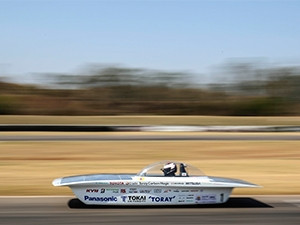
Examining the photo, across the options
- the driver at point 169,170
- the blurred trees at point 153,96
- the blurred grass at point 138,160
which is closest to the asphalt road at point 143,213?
the driver at point 169,170

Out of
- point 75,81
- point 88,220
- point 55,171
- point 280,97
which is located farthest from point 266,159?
point 75,81

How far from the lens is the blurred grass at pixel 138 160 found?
11867 mm

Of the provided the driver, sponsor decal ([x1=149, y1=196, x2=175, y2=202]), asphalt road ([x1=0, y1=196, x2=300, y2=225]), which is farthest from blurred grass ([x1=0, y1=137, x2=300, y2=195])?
sponsor decal ([x1=149, y1=196, x2=175, y2=202])

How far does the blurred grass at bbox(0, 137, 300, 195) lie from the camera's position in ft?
38.9

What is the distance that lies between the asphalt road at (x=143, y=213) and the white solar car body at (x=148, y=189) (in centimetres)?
14

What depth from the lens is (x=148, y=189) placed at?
8.45 metres

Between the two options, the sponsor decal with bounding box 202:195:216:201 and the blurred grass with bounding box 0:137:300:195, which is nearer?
the sponsor decal with bounding box 202:195:216:201

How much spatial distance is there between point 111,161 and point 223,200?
805 centimetres

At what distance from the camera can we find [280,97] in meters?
54.0

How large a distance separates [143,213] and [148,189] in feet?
1.66

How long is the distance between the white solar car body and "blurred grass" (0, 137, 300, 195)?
2212 millimetres

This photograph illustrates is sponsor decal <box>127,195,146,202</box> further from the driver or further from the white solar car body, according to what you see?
the driver

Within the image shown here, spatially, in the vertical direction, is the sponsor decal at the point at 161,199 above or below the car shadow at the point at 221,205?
above

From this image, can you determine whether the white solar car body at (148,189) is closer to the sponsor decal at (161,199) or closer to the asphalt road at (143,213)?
the sponsor decal at (161,199)
